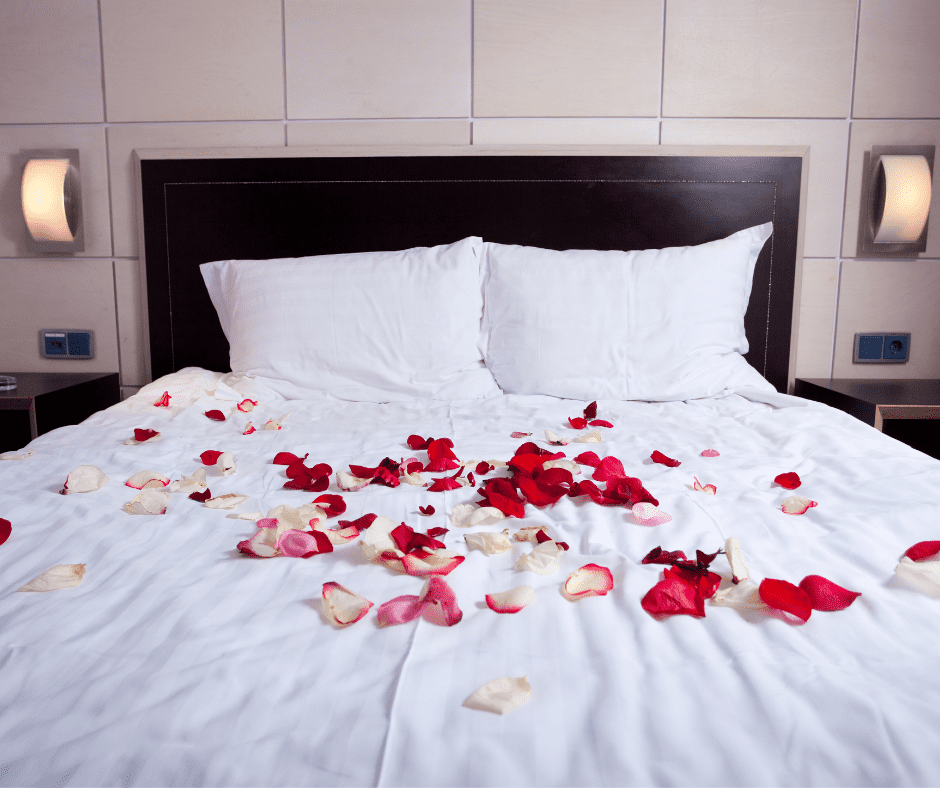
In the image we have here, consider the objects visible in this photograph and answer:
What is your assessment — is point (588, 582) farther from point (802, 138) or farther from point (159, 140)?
point (159, 140)

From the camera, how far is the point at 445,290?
1.87 metres

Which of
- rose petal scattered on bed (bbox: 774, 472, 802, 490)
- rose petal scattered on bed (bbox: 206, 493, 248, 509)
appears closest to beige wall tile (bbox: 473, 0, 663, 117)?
rose petal scattered on bed (bbox: 774, 472, 802, 490)

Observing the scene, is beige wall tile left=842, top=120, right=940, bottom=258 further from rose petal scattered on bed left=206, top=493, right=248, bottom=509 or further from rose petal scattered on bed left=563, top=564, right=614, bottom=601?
rose petal scattered on bed left=206, top=493, right=248, bottom=509

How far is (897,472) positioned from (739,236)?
1144 mm

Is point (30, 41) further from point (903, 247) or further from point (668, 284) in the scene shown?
point (903, 247)

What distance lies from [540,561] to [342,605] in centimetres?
24

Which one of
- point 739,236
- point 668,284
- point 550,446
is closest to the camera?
point 550,446

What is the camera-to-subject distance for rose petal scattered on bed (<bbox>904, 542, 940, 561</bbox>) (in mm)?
745

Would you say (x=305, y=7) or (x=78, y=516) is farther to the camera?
(x=305, y=7)

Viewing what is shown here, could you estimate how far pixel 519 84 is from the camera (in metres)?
2.16

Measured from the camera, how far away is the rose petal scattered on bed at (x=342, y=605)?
610mm

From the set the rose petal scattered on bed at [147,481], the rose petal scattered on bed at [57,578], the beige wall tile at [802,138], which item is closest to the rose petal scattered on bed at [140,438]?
the rose petal scattered on bed at [147,481]

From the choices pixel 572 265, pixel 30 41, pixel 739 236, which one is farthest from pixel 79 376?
pixel 739 236

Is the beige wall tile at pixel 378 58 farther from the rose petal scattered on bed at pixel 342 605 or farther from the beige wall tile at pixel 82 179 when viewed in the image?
the rose petal scattered on bed at pixel 342 605
